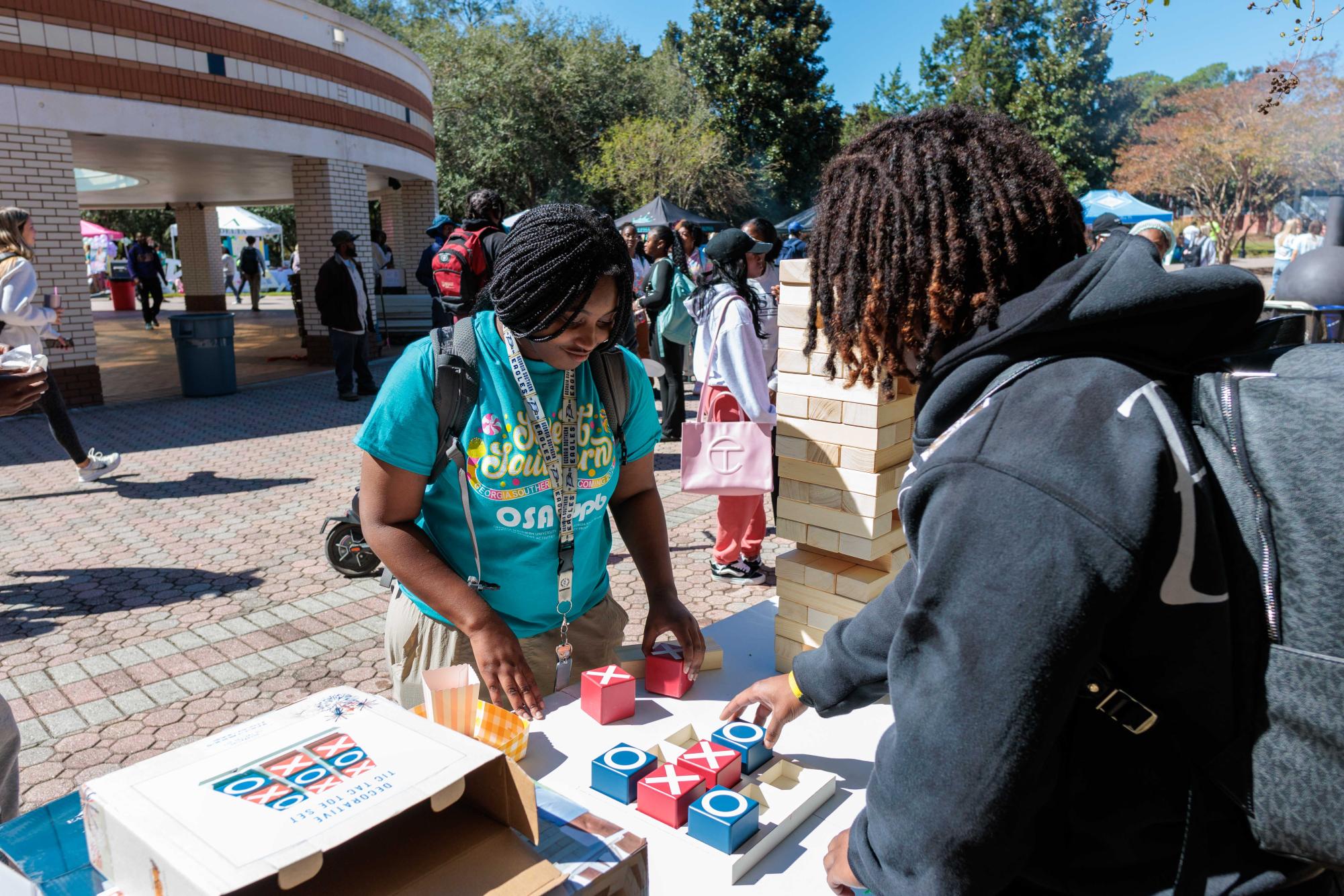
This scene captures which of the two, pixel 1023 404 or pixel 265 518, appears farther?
pixel 265 518

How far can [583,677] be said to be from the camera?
6.65 feet

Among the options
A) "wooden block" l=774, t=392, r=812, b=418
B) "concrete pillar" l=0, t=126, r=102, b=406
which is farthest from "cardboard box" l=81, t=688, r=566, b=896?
"concrete pillar" l=0, t=126, r=102, b=406

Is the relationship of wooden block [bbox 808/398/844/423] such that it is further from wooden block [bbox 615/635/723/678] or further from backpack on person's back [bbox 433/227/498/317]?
backpack on person's back [bbox 433/227/498/317]

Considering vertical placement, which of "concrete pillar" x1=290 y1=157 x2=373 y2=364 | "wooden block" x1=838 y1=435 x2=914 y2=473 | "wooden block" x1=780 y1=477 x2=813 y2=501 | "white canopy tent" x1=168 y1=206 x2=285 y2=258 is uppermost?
"white canopy tent" x1=168 y1=206 x2=285 y2=258

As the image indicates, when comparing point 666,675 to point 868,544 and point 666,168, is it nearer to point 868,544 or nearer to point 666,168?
point 868,544

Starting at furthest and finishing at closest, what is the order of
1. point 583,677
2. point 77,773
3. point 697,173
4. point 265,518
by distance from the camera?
1. point 697,173
2. point 265,518
3. point 77,773
4. point 583,677

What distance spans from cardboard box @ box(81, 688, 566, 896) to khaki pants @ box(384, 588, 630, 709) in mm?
822

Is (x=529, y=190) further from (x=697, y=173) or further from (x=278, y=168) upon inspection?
(x=278, y=168)

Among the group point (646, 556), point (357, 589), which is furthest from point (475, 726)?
point (357, 589)

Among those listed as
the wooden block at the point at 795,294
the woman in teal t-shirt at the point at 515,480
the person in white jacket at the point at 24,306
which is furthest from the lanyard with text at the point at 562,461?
the person in white jacket at the point at 24,306

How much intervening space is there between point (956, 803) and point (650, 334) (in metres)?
8.95

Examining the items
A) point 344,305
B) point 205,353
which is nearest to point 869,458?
point 344,305

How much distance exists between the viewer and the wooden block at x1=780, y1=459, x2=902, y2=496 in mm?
2490

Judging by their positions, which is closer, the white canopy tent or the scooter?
the scooter
